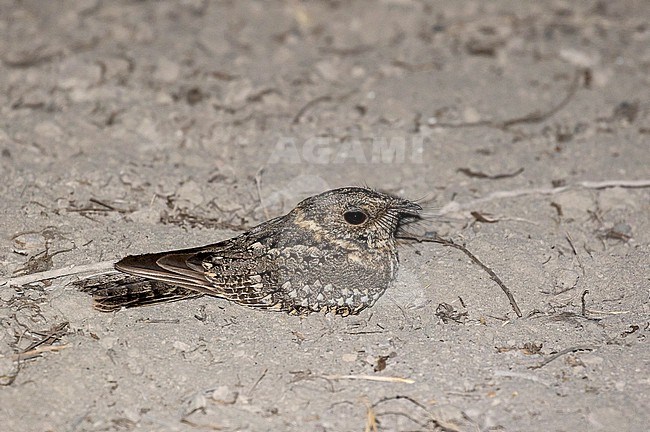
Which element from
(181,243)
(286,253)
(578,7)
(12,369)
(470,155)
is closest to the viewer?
(12,369)

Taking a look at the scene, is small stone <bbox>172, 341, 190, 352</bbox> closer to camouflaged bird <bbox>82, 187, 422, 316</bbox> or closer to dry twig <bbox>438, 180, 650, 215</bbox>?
camouflaged bird <bbox>82, 187, 422, 316</bbox>

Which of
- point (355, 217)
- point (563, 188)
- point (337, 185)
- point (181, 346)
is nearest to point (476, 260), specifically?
point (355, 217)

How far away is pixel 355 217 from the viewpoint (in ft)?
13.1

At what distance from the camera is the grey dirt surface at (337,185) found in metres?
3.54

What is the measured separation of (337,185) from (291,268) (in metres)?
1.28

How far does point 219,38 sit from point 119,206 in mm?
2279

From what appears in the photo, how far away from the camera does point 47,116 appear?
561cm

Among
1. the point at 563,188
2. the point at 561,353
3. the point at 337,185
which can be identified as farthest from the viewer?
the point at 337,185

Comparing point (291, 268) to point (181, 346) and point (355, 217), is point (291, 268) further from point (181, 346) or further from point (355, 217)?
point (181, 346)

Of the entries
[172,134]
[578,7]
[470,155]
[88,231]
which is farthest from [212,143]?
[578,7]

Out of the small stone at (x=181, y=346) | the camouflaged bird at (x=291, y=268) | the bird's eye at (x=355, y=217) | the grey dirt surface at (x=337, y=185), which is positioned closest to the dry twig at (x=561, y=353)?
the grey dirt surface at (x=337, y=185)

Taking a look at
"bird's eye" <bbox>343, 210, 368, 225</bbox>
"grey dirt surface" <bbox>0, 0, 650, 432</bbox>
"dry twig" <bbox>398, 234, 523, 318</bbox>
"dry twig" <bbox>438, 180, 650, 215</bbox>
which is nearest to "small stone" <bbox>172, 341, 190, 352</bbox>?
"grey dirt surface" <bbox>0, 0, 650, 432</bbox>

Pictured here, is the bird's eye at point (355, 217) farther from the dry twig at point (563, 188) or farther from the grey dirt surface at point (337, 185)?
the dry twig at point (563, 188)

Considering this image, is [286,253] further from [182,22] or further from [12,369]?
[182,22]
